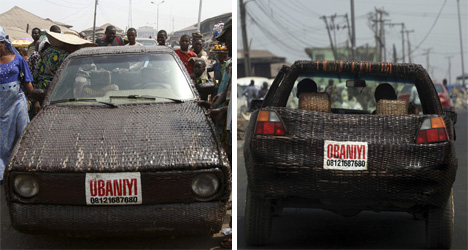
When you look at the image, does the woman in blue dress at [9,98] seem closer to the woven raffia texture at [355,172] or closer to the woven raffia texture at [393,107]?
the woven raffia texture at [355,172]

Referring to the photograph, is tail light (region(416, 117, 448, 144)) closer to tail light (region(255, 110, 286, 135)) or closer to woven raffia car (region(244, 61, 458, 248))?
woven raffia car (region(244, 61, 458, 248))

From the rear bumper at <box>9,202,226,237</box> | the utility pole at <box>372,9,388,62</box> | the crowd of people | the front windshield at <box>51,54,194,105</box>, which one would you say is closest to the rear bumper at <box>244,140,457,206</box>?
the rear bumper at <box>9,202,226,237</box>

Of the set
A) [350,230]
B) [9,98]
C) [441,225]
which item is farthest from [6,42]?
[441,225]

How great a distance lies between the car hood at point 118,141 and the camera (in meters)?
4.16

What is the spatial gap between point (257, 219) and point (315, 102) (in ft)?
3.40

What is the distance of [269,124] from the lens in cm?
442

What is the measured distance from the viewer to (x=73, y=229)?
412cm

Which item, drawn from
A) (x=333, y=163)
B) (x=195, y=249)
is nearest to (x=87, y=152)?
(x=195, y=249)

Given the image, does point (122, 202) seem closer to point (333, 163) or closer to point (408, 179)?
point (333, 163)

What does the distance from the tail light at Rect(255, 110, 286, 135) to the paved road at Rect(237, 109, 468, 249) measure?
36.9 inches

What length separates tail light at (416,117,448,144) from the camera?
427cm

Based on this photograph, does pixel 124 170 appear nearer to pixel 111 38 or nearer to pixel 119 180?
pixel 119 180

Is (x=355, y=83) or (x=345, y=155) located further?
(x=355, y=83)

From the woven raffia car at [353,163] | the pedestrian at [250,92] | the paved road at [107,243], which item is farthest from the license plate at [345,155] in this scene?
the pedestrian at [250,92]
